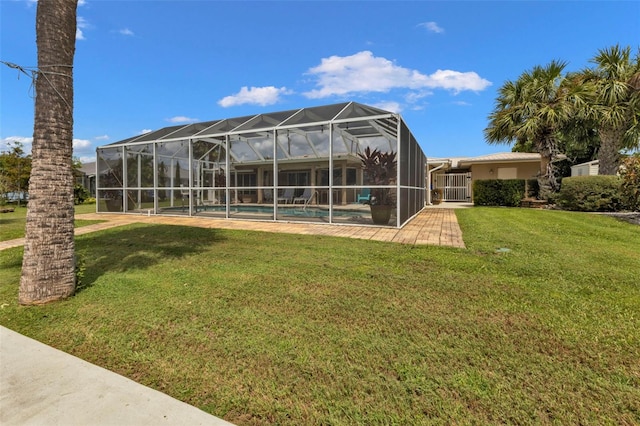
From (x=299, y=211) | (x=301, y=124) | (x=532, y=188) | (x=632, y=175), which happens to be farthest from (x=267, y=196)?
(x=532, y=188)

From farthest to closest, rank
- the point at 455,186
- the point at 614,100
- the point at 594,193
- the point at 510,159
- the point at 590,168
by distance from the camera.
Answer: the point at 455,186 → the point at 510,159 → the point at 590,168 → the point at 614,100 → the point at 594,193

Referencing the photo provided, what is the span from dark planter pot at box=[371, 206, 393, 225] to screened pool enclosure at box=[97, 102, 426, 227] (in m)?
0.03

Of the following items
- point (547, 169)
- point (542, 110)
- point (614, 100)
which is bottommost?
point (547, 169)

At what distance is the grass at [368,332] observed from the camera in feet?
5.60

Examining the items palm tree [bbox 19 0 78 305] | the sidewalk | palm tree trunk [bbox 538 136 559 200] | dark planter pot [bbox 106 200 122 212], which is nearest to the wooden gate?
palm tree trunk [bbox 538 136 559 200]

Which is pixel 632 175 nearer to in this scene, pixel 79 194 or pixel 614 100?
pixel 614 100

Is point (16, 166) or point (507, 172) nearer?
point (507, 172)

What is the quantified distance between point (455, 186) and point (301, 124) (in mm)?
16657

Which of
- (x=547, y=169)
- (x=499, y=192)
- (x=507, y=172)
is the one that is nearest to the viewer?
(x=547, y=169)

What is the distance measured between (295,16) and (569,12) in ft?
29.5

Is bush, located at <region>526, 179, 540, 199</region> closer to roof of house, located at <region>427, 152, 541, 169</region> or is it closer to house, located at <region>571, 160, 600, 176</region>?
house, located at <region>571, 160, 600, 176</region>

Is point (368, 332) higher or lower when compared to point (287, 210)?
lower

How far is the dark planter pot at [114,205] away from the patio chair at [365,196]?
33.4ft

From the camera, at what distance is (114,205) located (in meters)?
13.0
